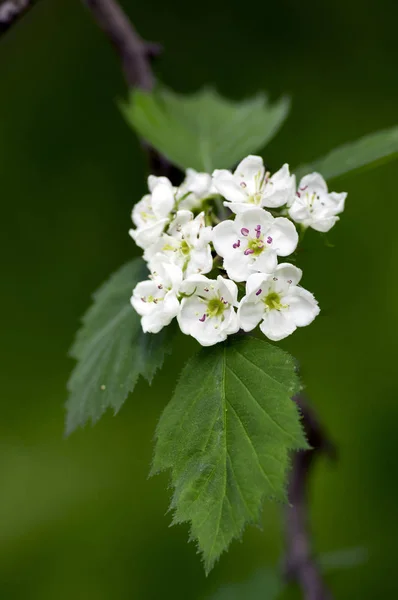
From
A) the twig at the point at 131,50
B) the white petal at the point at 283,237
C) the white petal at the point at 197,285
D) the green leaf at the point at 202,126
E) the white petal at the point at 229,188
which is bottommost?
the white petal at the point at 197,285

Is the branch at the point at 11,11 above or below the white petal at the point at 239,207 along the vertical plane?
above

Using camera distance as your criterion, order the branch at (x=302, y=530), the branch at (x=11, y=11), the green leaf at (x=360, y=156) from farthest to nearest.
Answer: the branch at (x=302, y=530) < the branch at (x=11, y=11) < the green leaf at (x=360, y=156)

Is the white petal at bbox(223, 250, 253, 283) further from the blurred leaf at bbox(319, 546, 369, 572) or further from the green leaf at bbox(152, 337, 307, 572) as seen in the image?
the blurred leaf at bbox(319, 546, 369, 572)

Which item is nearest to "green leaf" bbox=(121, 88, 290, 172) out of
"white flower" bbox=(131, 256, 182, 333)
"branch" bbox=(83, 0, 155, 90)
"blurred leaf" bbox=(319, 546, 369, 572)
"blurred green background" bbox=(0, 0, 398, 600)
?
"branch" bbox=(83, 0, 155, 90)

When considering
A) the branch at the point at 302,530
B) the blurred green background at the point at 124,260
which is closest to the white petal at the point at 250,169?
Result: the branch at the point at 302,530

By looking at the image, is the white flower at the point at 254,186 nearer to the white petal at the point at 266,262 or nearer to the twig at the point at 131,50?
the white petal at the point at 266,262

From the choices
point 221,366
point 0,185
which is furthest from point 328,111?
point 221,366

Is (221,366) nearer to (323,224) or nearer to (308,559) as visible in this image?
(323,224)
